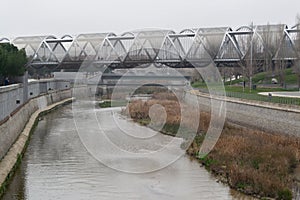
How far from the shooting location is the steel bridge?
4418cm

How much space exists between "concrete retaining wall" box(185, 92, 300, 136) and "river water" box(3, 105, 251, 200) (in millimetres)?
4562

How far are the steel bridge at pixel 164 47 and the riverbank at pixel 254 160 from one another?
22.9m

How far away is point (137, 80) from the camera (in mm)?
56250

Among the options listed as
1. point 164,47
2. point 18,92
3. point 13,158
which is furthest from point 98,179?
point 164,47

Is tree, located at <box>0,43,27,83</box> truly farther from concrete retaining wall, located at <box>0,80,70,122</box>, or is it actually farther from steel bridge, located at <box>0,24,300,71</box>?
steel bridge, located at <box>0,24,300,71</box>

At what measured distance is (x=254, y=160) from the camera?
1466cm

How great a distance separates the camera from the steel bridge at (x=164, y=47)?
145 feet

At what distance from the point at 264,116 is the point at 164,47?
33.5m

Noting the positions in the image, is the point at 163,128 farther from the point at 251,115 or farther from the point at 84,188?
the point at 84,188

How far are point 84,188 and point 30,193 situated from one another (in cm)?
147

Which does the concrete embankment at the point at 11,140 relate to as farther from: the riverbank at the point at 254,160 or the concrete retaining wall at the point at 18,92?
the riverbank at the point at 254,160

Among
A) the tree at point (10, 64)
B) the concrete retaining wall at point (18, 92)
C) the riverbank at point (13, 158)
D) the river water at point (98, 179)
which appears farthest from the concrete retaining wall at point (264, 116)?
the tree at point (10, 64)

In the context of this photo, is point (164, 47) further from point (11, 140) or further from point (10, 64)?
point (11, 140)

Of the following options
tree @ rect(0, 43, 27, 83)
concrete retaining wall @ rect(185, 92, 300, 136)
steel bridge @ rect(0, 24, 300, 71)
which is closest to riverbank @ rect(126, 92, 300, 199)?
concrete retaining wall @ rect(185, 92, 300, 136)
